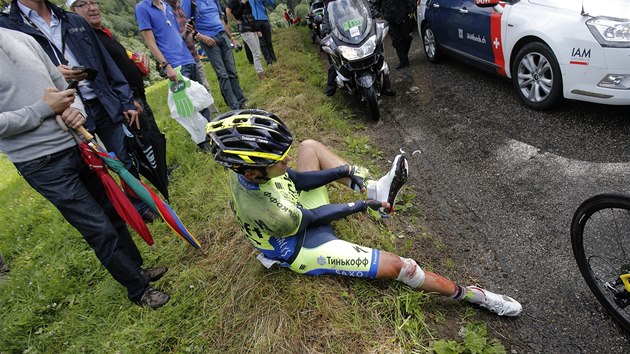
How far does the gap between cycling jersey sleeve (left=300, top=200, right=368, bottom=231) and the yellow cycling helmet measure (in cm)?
51

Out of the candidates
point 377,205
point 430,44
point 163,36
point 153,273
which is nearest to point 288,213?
point 377,205

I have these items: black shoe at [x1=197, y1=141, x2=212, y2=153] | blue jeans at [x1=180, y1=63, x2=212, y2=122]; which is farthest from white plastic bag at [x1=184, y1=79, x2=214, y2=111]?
black shoe at [x1=197, y1=141, x2=212, y2=153]

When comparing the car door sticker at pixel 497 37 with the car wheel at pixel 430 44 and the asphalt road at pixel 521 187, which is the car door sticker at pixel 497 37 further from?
the car wheel at pixel 430 44

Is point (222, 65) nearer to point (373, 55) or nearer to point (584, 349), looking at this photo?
point (373, 55)

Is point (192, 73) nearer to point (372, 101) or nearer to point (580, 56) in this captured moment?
point (372, 101)

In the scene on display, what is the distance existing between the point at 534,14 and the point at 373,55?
200 centimetres

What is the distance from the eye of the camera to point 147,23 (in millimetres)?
4766

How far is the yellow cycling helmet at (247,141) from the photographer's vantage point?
213 centimetres

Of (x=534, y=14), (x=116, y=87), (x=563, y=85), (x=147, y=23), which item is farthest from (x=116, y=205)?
(x=534, y=14)

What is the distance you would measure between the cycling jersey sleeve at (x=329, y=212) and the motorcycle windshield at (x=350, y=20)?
355cm

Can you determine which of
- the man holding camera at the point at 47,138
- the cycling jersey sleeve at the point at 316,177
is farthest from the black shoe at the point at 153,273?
the cycling jersey sleeve at the point at 316,177

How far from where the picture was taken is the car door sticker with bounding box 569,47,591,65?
3559mm

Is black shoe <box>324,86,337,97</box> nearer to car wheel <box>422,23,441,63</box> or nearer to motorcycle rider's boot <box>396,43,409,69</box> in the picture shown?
motorcycle rider's boot <box>396,43,409,69</box>

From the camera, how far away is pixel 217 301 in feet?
9.48
